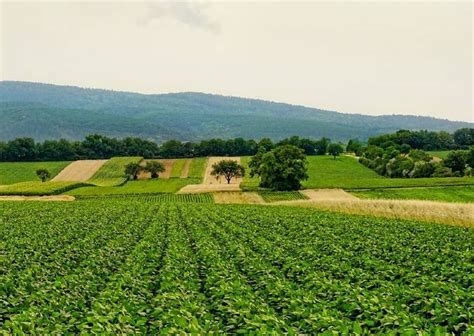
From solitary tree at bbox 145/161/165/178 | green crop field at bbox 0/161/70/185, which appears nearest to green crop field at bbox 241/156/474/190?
solitary tree at bbox 145/161/165/178

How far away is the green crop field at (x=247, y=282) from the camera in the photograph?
894 centimetres

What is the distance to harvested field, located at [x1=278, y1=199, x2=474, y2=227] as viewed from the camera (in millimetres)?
38375

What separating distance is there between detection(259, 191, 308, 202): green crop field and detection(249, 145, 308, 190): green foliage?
3652 mm

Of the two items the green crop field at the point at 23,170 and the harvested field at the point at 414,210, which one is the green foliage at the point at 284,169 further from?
the green crop field at the point at 23,170

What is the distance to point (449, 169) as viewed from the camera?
117 meters

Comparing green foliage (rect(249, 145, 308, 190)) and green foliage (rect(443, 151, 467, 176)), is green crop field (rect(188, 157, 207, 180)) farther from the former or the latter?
green foliage (rect(443, 151, 467, 176))

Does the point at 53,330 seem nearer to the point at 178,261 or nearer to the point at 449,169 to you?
the point at 178,261

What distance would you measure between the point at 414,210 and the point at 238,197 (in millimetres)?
45998

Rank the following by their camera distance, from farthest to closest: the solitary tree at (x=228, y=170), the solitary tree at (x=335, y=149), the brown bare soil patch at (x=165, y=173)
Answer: the solitary tree at (x=335, y=149)
the brown bare soil patch at (x=165, y=173)
the solitary tree at (x=228, y=170)

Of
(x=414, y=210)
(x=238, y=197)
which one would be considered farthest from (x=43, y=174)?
(x=414, y=210)

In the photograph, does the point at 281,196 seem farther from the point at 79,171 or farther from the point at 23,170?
the point at 23,170

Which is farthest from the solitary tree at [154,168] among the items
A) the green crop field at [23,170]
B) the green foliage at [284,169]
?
the green foliage at [284,169]

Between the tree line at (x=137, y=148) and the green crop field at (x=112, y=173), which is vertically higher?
the tree line at (x=137, y=148)

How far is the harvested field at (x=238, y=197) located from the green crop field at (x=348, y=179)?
22.3ft
